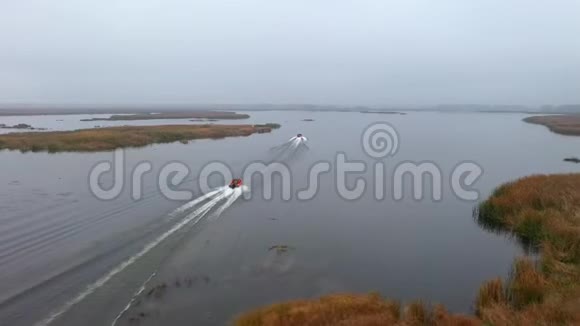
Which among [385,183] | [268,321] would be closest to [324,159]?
[385,183]

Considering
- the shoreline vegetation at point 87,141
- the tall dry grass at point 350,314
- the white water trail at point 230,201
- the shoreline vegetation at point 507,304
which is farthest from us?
the shoreline vegetation at point 87,141

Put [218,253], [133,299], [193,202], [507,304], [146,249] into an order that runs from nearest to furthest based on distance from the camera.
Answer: [507,304] → [133,299] → [146,249] → [218,253] → [193,202]

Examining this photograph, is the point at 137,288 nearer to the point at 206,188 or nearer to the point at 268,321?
the point at 268,321

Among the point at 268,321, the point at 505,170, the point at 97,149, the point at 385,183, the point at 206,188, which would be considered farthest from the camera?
the point at 97,149

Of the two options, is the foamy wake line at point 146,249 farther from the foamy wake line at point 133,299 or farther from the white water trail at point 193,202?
the foamy wake line at point 133,299

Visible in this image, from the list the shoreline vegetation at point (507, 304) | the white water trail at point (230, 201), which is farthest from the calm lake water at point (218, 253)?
the shoreline vegetation at point (507, 304)

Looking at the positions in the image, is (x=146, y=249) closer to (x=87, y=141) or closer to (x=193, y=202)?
(x=193, y=202)

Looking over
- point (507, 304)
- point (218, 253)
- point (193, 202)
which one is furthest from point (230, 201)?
point (507, 304)

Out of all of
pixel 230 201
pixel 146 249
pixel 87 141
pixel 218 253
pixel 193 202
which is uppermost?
pixel 87 141

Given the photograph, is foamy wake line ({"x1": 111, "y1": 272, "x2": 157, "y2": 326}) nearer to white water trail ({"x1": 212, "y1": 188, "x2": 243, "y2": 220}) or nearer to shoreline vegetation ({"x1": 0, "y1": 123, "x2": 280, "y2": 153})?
white water trail ({"x1": 212, "y1": 188, "x2": 243, "y2": 220})
